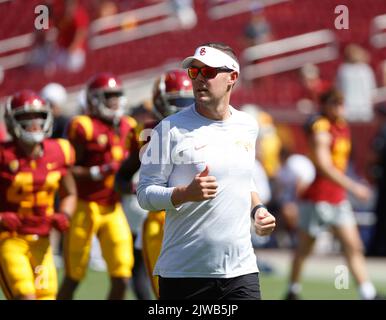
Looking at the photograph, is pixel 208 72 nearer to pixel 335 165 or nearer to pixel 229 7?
pixel 335 165

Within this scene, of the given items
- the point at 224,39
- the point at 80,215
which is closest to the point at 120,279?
the point at 80,215

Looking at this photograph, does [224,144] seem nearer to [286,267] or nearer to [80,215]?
[80,215]

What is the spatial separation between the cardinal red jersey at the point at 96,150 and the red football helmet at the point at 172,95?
51.5 inches

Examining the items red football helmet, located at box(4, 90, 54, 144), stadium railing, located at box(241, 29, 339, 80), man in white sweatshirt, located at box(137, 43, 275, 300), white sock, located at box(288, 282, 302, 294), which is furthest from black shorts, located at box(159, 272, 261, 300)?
stadium railing, located at box(241, 29, 339, 80)

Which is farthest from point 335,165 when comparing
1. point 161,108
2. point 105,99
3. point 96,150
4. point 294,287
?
point 161,108

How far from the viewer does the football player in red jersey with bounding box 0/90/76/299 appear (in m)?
8.06

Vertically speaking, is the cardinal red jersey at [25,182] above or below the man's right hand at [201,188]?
above

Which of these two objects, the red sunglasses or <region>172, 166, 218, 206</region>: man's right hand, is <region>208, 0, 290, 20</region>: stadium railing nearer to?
the red sunglasses

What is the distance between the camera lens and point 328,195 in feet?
38.9

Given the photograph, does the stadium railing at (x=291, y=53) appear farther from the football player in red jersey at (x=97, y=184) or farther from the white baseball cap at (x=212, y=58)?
the white baseball cap at (x=212, y=58)

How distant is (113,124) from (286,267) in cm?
567

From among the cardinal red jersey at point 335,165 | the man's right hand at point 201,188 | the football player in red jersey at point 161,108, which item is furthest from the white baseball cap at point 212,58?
the cardinal red jersey at point 335,165

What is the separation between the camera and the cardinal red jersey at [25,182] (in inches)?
321

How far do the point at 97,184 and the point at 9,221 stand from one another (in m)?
1.90
